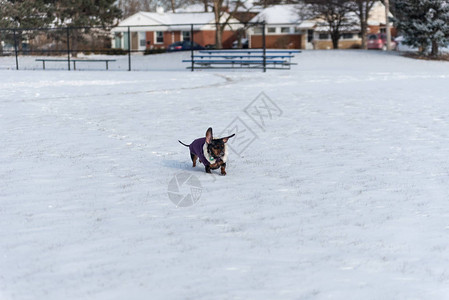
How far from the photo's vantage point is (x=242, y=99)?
17.0m

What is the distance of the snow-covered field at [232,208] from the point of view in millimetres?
4523

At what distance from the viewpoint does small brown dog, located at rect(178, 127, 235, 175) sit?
7473mm

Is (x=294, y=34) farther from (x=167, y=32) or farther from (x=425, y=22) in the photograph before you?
(x=425, y=22)

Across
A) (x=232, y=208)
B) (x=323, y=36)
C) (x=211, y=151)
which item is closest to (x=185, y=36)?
(x=323, y=36)

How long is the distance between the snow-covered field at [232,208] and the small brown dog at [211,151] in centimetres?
20

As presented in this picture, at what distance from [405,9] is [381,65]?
4.87 meters

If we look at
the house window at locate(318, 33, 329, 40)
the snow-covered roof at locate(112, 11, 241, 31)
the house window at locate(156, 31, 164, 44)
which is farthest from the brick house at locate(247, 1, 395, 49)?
the house window at locate(156, 31, 164, 44)

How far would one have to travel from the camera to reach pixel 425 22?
36812mm

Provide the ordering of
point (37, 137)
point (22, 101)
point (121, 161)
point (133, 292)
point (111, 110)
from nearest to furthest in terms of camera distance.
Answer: point (133, 292) → point (121, 161) → point (37, 137) → point (111, 110) → point (22, 101)

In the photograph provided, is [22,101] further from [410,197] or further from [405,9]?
[405,9]

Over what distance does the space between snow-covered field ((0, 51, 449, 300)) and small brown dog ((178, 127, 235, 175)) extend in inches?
7.9

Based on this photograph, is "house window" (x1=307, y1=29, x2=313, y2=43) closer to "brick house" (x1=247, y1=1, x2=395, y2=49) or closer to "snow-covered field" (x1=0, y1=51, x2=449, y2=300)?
"brick house" (x1=247, y1=1, x2=395, y2=49)

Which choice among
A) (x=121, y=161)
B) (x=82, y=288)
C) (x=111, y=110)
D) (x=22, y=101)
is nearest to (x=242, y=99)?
(x=111, y=110)

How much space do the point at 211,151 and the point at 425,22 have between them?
32.9 m
